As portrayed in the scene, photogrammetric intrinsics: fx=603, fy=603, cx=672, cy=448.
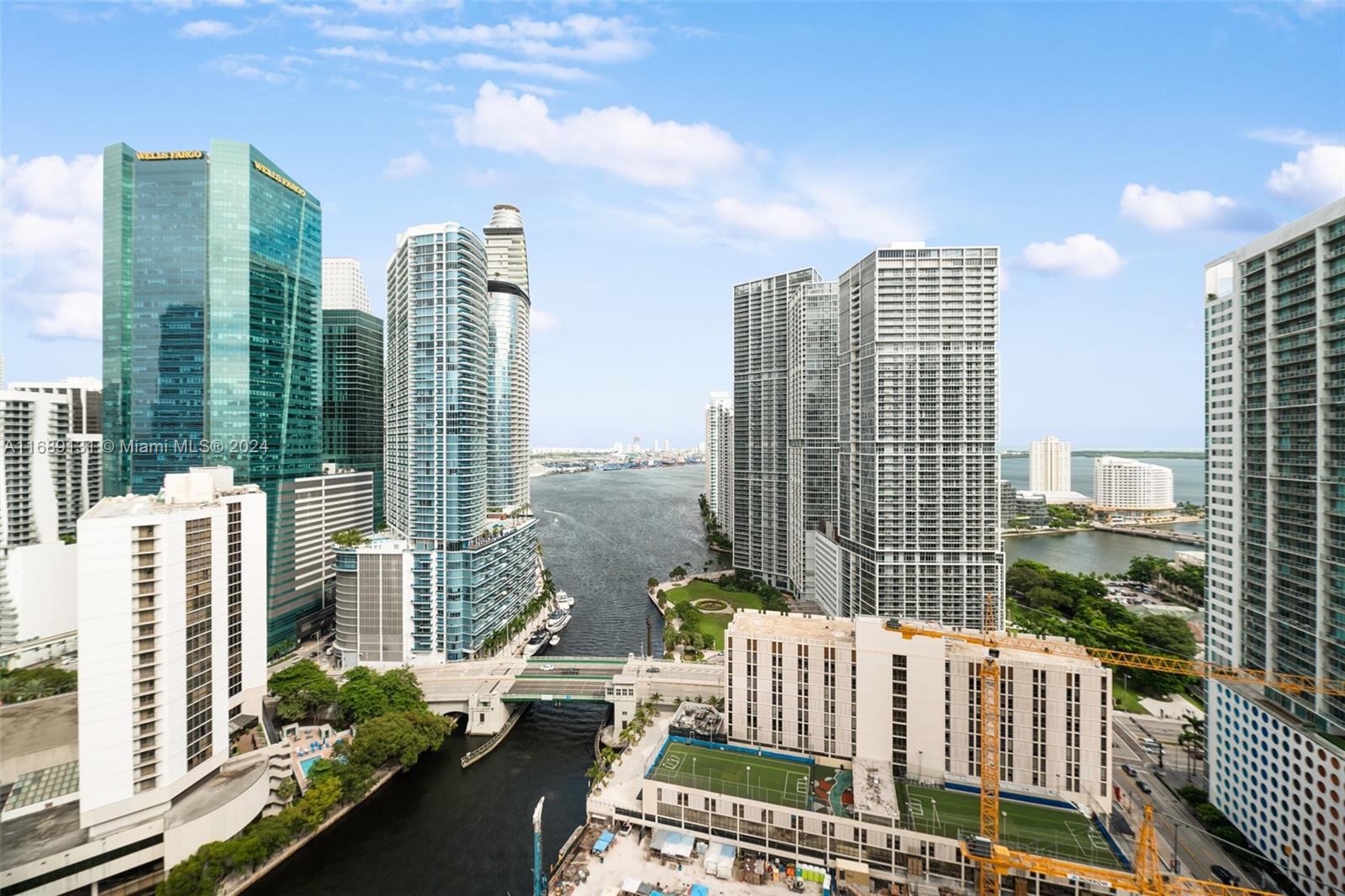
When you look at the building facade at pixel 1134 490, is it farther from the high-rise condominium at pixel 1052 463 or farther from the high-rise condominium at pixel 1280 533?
the high-rise condominium at pixel 1280 533

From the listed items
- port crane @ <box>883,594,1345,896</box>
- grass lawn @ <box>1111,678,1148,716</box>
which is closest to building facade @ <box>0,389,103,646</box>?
port crane @ <box>883,594,1345,896</box>

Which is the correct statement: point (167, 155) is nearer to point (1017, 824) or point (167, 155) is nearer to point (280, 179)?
point (280, 179)

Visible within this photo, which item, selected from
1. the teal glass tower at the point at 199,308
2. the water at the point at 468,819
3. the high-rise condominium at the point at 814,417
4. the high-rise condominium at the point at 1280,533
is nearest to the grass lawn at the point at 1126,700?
the high-rise condominium at the point at 1280,533

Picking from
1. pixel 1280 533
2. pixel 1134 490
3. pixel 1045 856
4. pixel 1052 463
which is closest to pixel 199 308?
pixel 1045 856

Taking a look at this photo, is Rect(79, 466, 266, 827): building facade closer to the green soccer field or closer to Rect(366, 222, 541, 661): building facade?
Rect(366, 222, 541, 661): building facade

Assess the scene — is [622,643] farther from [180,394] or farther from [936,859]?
[180,394]

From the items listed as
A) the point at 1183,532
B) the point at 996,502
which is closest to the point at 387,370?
the point at 996,502
